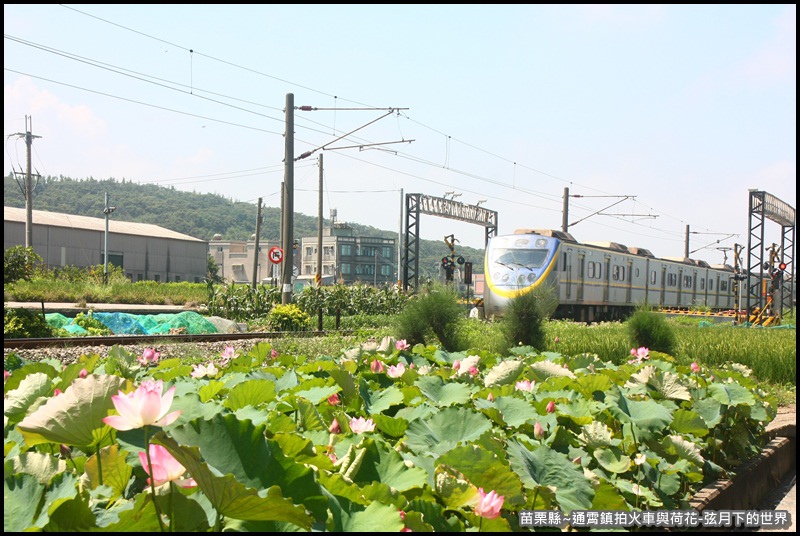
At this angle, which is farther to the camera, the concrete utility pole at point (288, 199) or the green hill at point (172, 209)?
the green hill at point (172, 209)

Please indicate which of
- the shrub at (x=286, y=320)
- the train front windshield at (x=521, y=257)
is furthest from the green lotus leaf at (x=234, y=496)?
the train front windshield at (x=521, y=257)

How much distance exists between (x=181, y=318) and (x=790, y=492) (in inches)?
570

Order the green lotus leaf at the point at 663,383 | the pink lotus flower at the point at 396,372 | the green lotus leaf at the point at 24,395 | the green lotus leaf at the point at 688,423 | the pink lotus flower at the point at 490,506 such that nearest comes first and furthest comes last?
1. the pink lotus flower at the point at 490,506
2. the green lotus leaf at the point at 24,395
3. the green lotus leaf at the point at 688,423
4. the pink lotus flower at the point at 396,372
5. the green lotus leaf at the point at 663,383

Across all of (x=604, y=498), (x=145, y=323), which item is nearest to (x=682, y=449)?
(x=604, y=498)

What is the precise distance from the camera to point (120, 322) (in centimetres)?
1595

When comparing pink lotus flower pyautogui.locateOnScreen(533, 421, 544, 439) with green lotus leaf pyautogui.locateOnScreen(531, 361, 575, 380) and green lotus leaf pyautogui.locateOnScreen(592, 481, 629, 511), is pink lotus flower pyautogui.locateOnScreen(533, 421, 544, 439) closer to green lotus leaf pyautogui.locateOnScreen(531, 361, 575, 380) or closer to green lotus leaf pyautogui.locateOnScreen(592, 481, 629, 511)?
green lotus leaf pyautogui.locateOnScreen(592, 481, 629, 511)

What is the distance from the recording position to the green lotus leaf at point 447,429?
2037mm

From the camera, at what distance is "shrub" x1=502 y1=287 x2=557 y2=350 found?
823 cm

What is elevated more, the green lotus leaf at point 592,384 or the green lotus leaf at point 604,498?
the green lotus leaf at point 592,384

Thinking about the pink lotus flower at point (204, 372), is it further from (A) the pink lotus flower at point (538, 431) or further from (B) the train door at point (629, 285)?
(B) the train door at point (629, 285)

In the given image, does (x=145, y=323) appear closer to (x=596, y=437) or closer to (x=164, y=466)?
(x=596, y=437)

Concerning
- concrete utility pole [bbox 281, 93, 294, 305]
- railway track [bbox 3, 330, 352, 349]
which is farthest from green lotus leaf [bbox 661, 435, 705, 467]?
concrete utility pole [bbox 281, 93, 294, 305]

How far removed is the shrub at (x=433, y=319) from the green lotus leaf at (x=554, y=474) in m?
6.20

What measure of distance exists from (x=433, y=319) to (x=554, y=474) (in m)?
6.31
